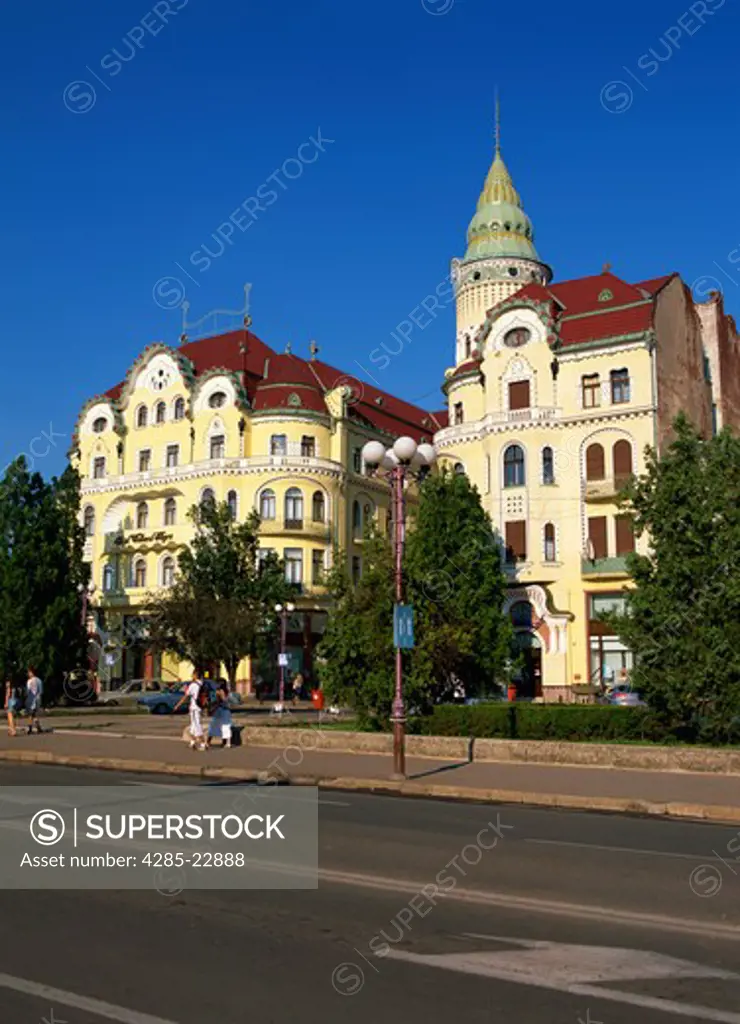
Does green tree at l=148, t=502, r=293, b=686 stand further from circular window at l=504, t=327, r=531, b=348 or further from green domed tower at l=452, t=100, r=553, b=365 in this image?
green domed tower at l=452, t=100, r=553, b=365

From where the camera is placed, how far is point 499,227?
6034 cm

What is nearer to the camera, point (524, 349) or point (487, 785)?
point (487, 785)

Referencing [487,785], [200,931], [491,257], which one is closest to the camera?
[200,931]

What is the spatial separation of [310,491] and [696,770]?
41.3 metres

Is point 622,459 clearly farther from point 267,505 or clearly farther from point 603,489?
point 267,505

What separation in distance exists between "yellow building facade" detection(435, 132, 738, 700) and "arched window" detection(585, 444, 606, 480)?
5 centimetres

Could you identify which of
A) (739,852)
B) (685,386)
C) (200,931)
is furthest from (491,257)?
(200,931)

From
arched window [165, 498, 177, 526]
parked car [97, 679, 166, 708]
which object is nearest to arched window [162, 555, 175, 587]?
arched window [165, 498, 177, 526]

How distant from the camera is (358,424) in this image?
2405 inches

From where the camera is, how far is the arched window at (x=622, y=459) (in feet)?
147

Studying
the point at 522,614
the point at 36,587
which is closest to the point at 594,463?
the point at 522,614

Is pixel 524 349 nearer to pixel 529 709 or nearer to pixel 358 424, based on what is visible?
pixel 358 424

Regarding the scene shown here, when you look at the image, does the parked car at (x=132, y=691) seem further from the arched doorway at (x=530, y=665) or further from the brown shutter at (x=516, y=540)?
the brown shutter at (x=516, y=540)

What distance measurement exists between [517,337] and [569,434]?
18.5ft
